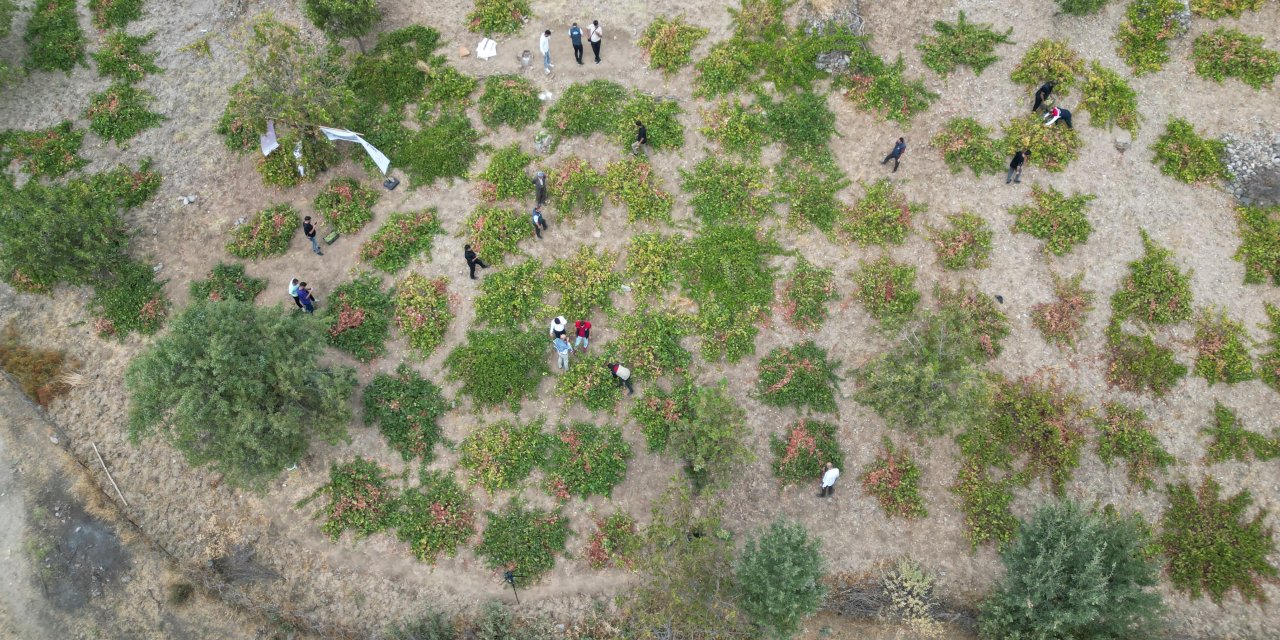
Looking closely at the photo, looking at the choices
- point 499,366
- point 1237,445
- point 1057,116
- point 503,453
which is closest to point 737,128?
point 1057,116

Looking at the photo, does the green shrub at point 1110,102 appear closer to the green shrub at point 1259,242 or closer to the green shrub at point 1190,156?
the green shrub at point 1190,156

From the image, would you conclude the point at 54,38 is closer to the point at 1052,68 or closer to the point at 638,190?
the point at 638,190

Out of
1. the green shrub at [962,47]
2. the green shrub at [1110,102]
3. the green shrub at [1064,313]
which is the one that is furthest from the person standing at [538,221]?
the green shrub at [1110,102]

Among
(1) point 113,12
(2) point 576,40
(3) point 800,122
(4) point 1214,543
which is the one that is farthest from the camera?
(1) point 113,12

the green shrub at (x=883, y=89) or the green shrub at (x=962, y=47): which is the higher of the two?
the green shrub at (x=962, y=47)

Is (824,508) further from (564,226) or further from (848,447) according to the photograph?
(564,226)

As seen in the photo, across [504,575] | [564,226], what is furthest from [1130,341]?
[504,575]

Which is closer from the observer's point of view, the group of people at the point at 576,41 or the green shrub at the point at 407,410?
the green shrub at the point at 407,410

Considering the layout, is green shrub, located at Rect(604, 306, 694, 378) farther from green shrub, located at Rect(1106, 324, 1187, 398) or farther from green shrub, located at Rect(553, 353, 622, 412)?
green shrub, located at Rect(1106, 324, 1187, 398)
